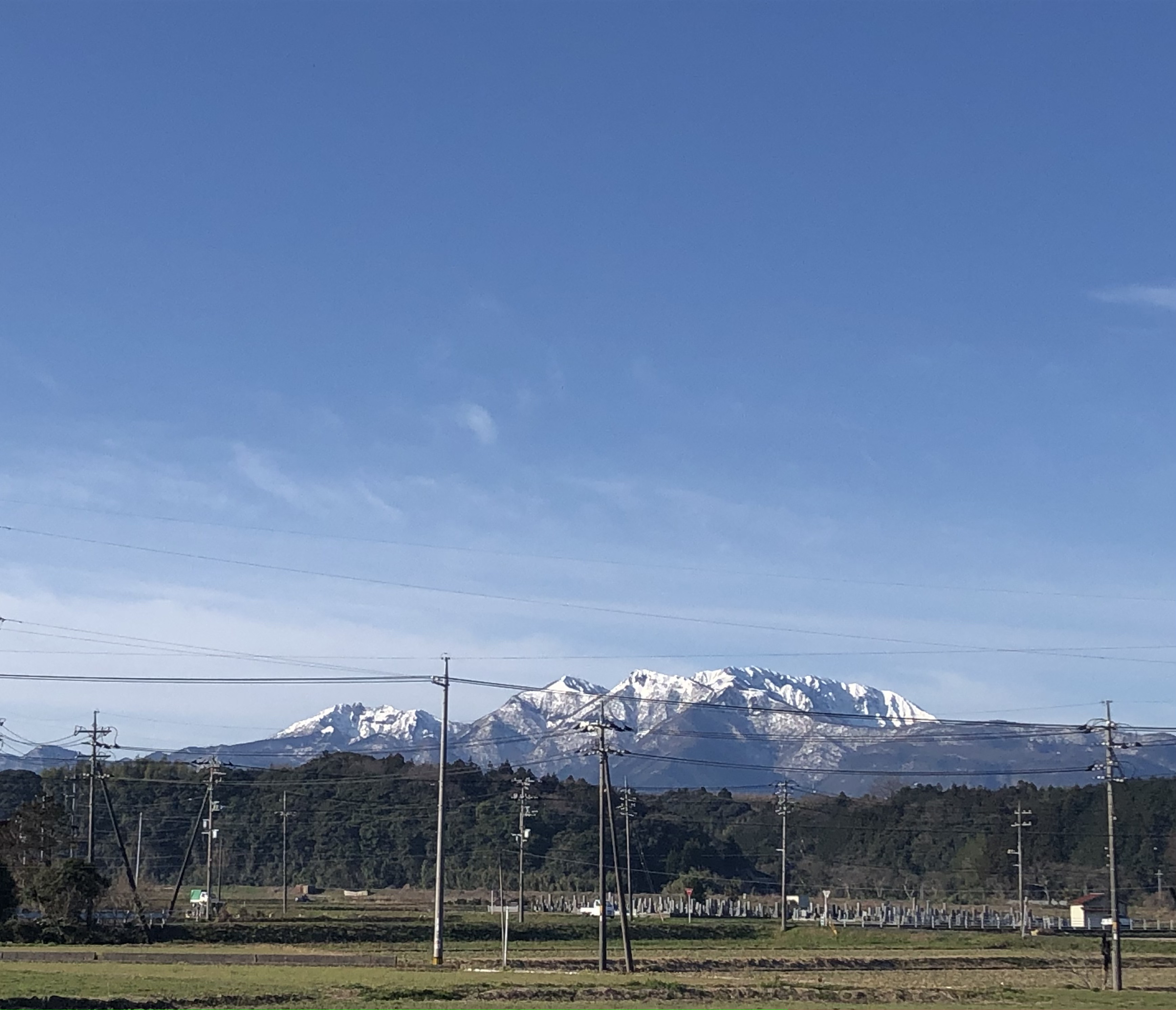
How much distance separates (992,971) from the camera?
6431 cm

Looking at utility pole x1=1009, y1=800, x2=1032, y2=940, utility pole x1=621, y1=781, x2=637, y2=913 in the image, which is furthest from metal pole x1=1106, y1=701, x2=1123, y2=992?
utility pole x1=621, y1=781, x2=637, y2=913

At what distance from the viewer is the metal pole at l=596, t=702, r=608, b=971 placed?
5984 centimetres

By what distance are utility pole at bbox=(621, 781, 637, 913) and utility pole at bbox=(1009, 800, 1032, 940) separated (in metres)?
31.4

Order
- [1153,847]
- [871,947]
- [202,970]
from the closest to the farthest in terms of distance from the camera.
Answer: [202,970]
[871,947]
[1153,847]

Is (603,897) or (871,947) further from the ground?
(603,897)

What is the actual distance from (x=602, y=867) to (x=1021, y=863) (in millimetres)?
74477

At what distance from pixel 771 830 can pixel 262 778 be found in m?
70.9

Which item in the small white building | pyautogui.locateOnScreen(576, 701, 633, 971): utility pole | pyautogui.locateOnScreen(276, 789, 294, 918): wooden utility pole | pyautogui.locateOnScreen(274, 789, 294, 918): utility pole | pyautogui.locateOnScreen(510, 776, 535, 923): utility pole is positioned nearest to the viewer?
pyautogui.locateOnScreen(576, 701, 633, 971): utility pole

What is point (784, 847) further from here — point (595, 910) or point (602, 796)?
point (602, 796)

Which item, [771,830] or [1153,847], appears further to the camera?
[771,830]

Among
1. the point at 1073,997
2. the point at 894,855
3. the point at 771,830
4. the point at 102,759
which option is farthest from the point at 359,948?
the point at 771,830

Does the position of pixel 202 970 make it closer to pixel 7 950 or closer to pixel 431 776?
pixel 7 950

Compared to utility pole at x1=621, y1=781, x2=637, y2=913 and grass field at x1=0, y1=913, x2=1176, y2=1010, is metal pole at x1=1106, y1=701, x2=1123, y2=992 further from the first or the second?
utility pole at x1=621, y1=781, x2=637, y2=913

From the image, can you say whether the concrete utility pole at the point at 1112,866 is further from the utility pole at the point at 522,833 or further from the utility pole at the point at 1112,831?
the utility pole at the point at 522,833
